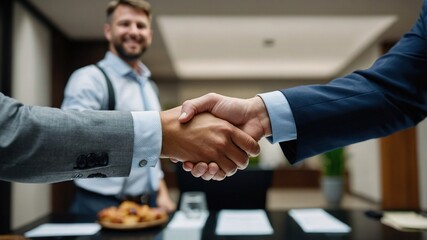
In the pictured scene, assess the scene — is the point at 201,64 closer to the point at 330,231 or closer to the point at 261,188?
the point at 261,188

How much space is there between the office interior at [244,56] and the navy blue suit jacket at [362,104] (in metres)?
2.66

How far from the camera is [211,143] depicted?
37.1 inches

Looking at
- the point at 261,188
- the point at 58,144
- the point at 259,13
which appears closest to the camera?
the point at 58,144

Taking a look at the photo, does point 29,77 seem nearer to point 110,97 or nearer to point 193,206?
point 110,97

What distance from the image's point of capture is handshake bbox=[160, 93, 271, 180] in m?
0.91

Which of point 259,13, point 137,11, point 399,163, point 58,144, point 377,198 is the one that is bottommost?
point 377,198

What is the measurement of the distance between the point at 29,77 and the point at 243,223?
285 cm

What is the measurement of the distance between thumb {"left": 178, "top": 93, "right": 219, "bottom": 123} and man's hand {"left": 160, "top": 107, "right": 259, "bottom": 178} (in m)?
0.01

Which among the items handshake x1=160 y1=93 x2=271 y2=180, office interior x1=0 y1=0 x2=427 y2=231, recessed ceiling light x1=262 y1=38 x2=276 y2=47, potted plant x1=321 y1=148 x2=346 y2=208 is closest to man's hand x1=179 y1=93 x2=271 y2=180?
handshake x1=160 y1=93 x2=271 y2=180

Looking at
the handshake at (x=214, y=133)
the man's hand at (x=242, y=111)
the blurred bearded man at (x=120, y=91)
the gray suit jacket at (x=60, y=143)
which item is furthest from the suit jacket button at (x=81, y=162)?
the blurred bearded man at (x=120, y=91)

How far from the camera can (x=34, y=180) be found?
0.71m

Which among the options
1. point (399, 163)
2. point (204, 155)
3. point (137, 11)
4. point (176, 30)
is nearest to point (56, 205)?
point (176, 30)

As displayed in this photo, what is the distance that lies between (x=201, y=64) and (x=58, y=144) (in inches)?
244

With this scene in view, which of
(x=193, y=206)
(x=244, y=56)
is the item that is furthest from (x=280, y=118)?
(x=244, y=56)
